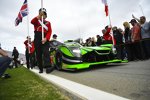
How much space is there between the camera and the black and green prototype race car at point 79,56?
19.9 ft

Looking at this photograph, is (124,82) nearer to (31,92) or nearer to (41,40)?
(31,92)

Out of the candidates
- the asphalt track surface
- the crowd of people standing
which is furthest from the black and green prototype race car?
the crowd of people standing

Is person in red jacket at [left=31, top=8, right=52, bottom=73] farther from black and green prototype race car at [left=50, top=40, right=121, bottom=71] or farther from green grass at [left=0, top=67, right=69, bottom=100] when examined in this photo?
green grass at [left=0, top=67, right=69, bottom=100]

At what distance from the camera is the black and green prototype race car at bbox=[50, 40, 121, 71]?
19.9 feet

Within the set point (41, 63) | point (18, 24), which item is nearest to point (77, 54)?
point (41, 63)

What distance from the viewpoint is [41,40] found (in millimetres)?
6508

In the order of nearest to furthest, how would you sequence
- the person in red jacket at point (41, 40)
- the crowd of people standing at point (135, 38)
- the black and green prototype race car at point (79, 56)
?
the black and green prototype race car at point (79, 56)
the person in red jacket at point (41, 40)
the crowd of people standing at point (135, 38)

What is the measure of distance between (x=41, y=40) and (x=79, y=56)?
1442mm

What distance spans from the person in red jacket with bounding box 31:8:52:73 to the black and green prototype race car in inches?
23.0

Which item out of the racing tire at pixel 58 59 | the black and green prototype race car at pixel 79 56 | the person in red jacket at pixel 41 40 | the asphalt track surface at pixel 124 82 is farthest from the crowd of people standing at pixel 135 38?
the asphalt track surface at pixel 124 82

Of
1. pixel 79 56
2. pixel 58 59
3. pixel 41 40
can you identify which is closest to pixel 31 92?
pixel 79 56

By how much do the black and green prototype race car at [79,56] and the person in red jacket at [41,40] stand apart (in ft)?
1.92

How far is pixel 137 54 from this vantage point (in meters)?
9.15

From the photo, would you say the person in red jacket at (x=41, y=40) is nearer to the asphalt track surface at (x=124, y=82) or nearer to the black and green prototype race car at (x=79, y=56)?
the black and green prototype race car at (x=79, y=56)
